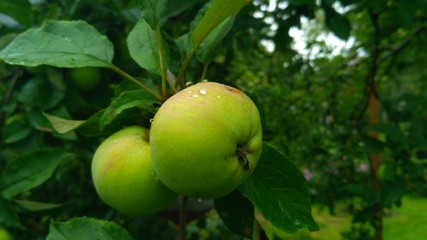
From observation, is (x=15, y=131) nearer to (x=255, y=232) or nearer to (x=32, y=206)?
(x=32, y=206)

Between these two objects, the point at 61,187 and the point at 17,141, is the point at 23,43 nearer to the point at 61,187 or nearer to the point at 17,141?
the point at 17,141

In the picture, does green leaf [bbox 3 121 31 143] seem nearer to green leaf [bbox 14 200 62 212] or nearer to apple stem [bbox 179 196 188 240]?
green leaf [bbox 14 200 62 212]

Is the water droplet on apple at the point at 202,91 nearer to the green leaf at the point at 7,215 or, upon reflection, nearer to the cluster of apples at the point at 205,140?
the cluster of apples at the point at 205,140

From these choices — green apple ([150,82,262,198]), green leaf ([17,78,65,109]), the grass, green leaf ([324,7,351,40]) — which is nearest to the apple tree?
green apple ([150,82,262,198])

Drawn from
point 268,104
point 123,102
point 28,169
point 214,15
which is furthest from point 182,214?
point 268,104

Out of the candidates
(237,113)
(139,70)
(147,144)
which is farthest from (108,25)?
(237,113)
